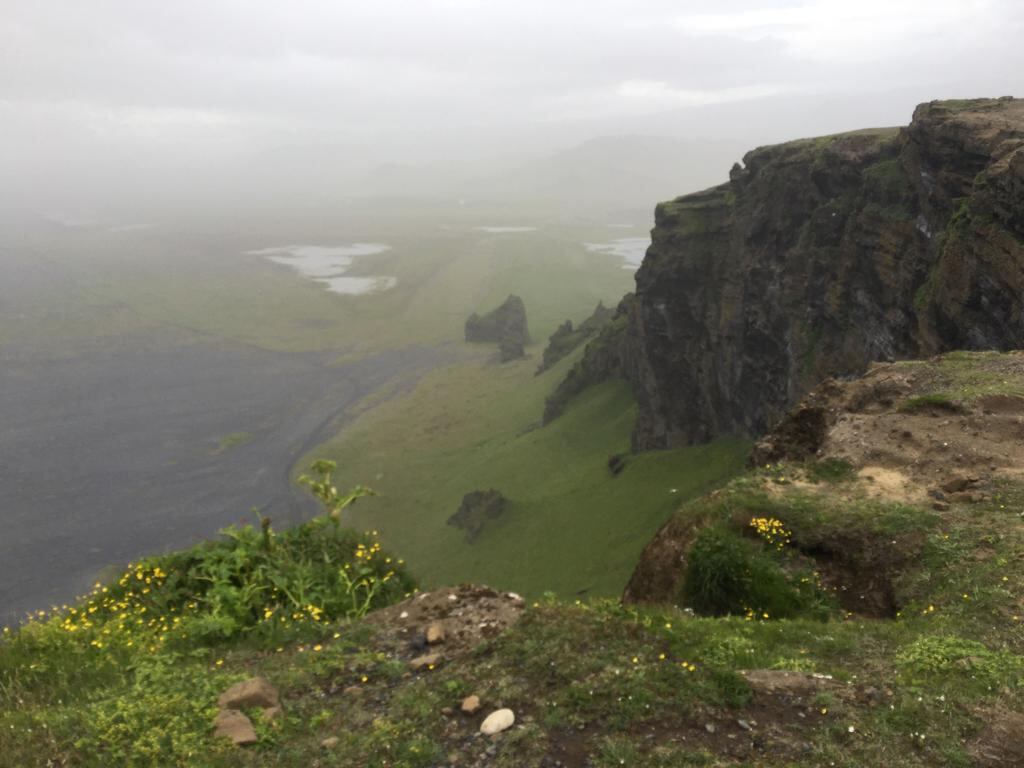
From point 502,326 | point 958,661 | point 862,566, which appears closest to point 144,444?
point 502,326

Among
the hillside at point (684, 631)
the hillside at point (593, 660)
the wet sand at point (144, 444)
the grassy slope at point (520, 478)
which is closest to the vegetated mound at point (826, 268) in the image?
the hillside at point (684, 631)

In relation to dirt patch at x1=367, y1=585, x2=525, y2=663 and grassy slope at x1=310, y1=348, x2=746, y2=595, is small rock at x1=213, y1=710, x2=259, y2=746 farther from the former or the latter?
grassy slope at x1=310, y1=348, x2=746, y2=595

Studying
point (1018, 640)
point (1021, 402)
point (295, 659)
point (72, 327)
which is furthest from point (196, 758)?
point (72, 327)

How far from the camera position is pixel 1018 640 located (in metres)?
9.70

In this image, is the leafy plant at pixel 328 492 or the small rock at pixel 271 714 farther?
the leafy plant at pixel 328 492

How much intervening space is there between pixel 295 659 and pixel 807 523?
36.1ft

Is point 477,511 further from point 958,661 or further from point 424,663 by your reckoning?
point 958,661

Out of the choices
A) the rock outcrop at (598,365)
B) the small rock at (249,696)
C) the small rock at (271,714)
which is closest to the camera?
the small rock at (271,714)

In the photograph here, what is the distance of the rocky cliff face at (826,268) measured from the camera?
3134cm

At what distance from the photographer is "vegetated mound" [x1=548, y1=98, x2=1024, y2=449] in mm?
31359

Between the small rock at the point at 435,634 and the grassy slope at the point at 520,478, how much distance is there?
726 inches

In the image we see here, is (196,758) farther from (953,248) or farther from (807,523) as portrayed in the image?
(953,248)

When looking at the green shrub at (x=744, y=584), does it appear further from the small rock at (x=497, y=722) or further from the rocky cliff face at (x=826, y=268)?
the rocky cliff face at (x=826, y=268)

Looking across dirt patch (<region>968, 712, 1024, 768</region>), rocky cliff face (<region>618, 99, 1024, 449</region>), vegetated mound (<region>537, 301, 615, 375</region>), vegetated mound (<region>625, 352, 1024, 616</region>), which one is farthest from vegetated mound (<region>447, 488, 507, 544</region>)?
dirt patch (<region>968, 712, 1024, 768</region>)
